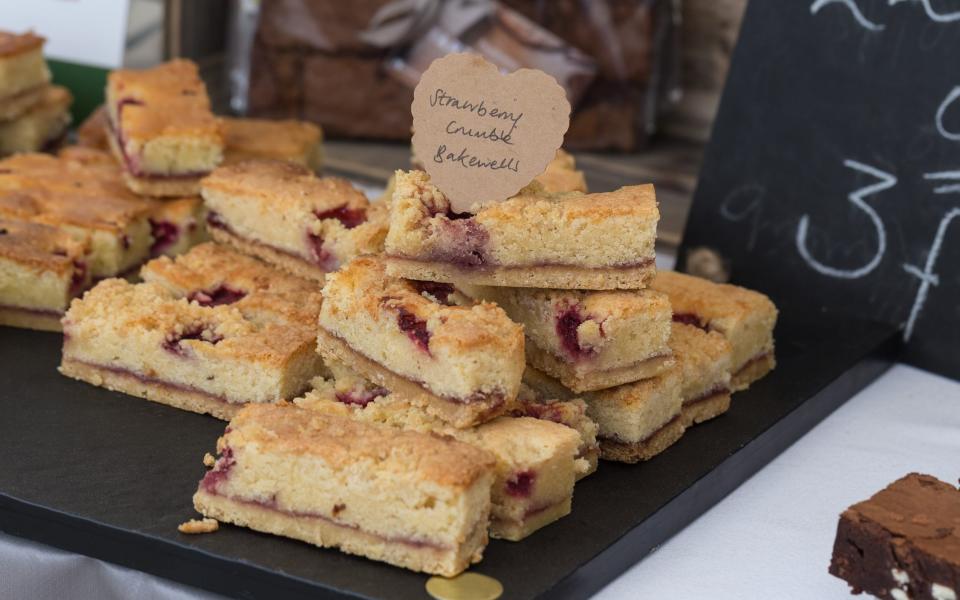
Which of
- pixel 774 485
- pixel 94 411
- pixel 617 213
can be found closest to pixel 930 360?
pixel 774 485

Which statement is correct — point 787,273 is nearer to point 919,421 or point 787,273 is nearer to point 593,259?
point 919,421

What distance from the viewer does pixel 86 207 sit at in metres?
3.94

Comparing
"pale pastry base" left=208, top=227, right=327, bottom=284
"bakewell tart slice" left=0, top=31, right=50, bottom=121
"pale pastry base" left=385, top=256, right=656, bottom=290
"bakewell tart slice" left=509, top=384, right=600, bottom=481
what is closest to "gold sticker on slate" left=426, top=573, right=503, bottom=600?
"bakewell tart slice" left=509, top=384, right=600, bottom=481

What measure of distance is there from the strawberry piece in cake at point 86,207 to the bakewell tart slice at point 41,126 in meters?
0.41

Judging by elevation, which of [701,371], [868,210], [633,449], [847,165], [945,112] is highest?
[945,112]

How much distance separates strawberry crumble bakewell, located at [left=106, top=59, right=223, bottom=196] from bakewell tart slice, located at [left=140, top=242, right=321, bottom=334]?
494 millimetres

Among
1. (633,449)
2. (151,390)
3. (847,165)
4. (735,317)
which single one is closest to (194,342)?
(151,390)

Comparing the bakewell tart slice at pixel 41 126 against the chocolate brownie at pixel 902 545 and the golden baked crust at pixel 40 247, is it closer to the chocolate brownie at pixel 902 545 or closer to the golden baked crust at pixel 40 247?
the golden baked crust at pixel 40 247

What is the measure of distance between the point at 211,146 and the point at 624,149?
1918 millimetres

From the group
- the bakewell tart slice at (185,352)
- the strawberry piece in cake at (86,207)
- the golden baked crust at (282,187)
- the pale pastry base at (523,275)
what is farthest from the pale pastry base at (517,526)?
the strawberry piece in cake at (86,207)

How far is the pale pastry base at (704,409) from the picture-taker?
3244 millimetres

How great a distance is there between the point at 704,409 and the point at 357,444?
3.63ft

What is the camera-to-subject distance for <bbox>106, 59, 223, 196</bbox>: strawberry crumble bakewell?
4.05 meters

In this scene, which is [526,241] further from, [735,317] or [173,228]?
[173,228]
